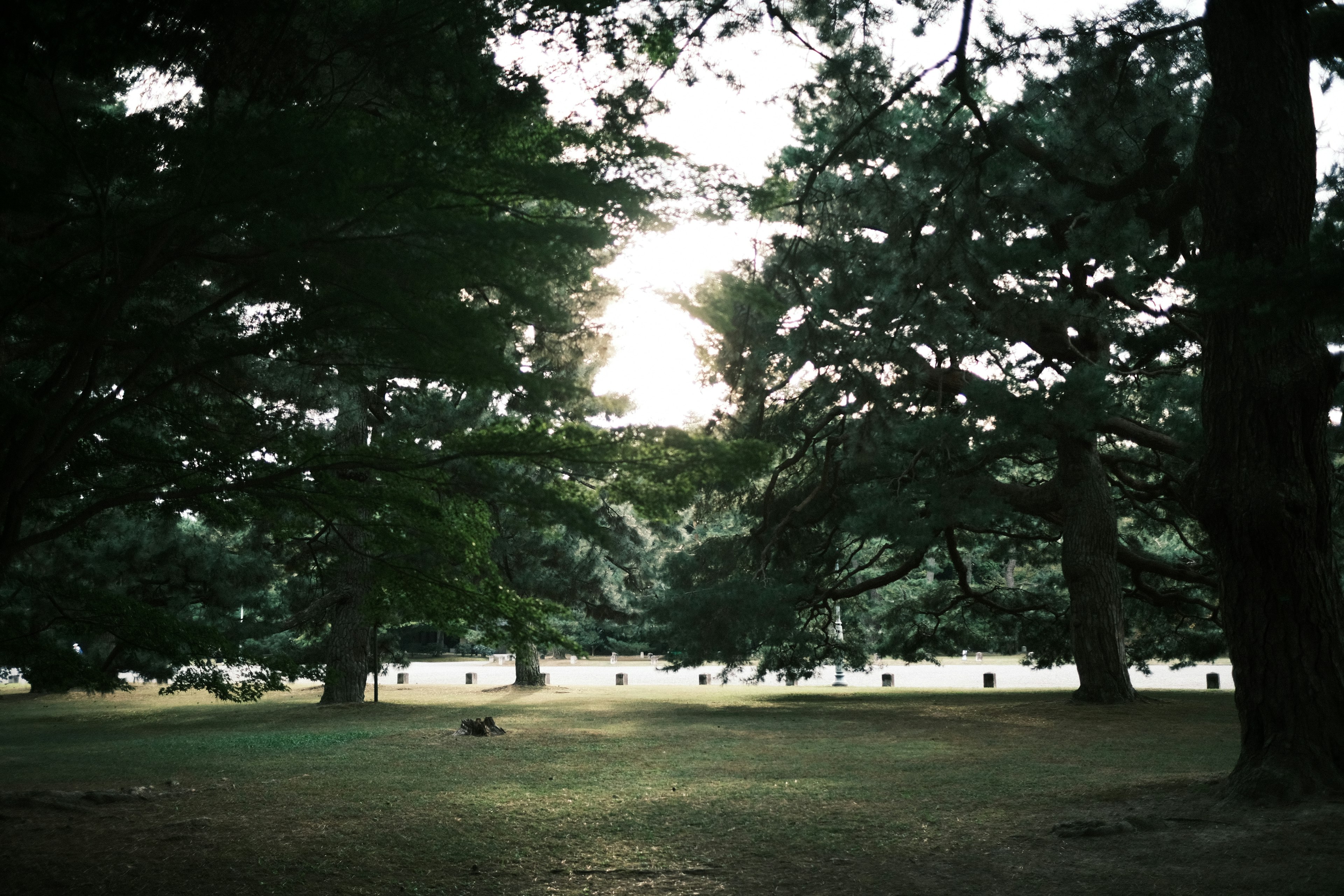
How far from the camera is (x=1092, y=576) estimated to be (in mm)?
17812

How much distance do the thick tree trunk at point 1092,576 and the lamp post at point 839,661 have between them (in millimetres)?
5484

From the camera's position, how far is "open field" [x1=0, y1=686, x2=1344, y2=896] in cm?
550

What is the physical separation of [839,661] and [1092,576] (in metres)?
6.32

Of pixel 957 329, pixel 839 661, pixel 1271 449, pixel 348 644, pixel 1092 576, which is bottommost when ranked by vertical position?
pixel 839 661

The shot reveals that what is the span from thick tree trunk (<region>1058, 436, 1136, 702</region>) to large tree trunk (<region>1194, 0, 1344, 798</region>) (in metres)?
10.4

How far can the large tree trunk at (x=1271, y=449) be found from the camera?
7.17 meters

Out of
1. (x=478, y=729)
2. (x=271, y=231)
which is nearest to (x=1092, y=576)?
(x=478, y=729)

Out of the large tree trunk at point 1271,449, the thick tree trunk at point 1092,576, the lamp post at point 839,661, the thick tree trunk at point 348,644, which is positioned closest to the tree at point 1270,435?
the large tree trunk at point 1271,449

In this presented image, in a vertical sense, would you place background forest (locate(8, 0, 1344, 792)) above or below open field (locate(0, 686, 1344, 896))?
above

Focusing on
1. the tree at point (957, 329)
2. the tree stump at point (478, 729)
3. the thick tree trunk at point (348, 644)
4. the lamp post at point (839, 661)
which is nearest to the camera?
the tree at point (957, 329)

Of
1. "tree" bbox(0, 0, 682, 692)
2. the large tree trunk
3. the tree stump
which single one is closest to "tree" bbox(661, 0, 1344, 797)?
the large tree trunk

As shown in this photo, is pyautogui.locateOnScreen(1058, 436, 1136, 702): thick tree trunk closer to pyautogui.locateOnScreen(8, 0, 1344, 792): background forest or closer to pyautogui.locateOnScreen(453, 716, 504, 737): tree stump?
pyautogui.locateOnScreen(8, 0, 1344, 792): background forest

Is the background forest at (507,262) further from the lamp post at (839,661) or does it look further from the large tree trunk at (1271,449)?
the lamp post at (839,661)

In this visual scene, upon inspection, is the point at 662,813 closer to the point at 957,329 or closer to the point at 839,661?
the point at 957,329
